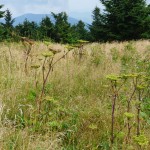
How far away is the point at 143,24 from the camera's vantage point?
26.7 m

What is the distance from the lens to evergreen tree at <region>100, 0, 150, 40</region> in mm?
25953

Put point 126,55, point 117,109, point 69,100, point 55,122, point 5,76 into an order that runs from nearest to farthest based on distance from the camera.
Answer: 1. point 55,122
2. point 117,109
3. point 69,100
4. point 5,76
5. point 126,55

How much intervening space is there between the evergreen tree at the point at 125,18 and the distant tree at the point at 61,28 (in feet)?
13.4

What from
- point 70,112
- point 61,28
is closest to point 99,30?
point 61,28

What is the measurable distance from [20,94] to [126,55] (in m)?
4.59

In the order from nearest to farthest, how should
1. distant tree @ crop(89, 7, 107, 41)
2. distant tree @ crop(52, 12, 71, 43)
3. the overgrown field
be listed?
the overgrown field < distant tree @ crop(89, 7, 107, 41) < distant tree @ crop(52, 12, 71, 43)

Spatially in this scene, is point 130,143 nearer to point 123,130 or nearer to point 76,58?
point 123,130

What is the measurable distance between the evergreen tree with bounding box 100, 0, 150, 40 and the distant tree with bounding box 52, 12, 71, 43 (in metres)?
4.08

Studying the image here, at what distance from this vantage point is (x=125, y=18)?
87.4 feet

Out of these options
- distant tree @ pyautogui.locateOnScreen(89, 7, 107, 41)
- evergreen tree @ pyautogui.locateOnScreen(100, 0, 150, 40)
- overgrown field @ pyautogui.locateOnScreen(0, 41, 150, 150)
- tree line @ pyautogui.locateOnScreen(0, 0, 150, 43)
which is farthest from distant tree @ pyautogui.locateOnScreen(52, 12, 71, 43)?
overgrown field @ pyautogui.locateOnScreen(0, 41, 150, 150)

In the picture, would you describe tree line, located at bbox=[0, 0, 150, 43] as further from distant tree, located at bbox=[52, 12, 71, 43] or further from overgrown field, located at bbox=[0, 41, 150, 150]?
overgrown field, located at bbox=[0, 41, 150, 150]

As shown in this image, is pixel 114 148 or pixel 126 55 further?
pixel 126 55

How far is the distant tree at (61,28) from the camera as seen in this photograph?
30.0 meters

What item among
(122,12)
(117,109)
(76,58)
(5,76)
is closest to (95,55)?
(76,58)
